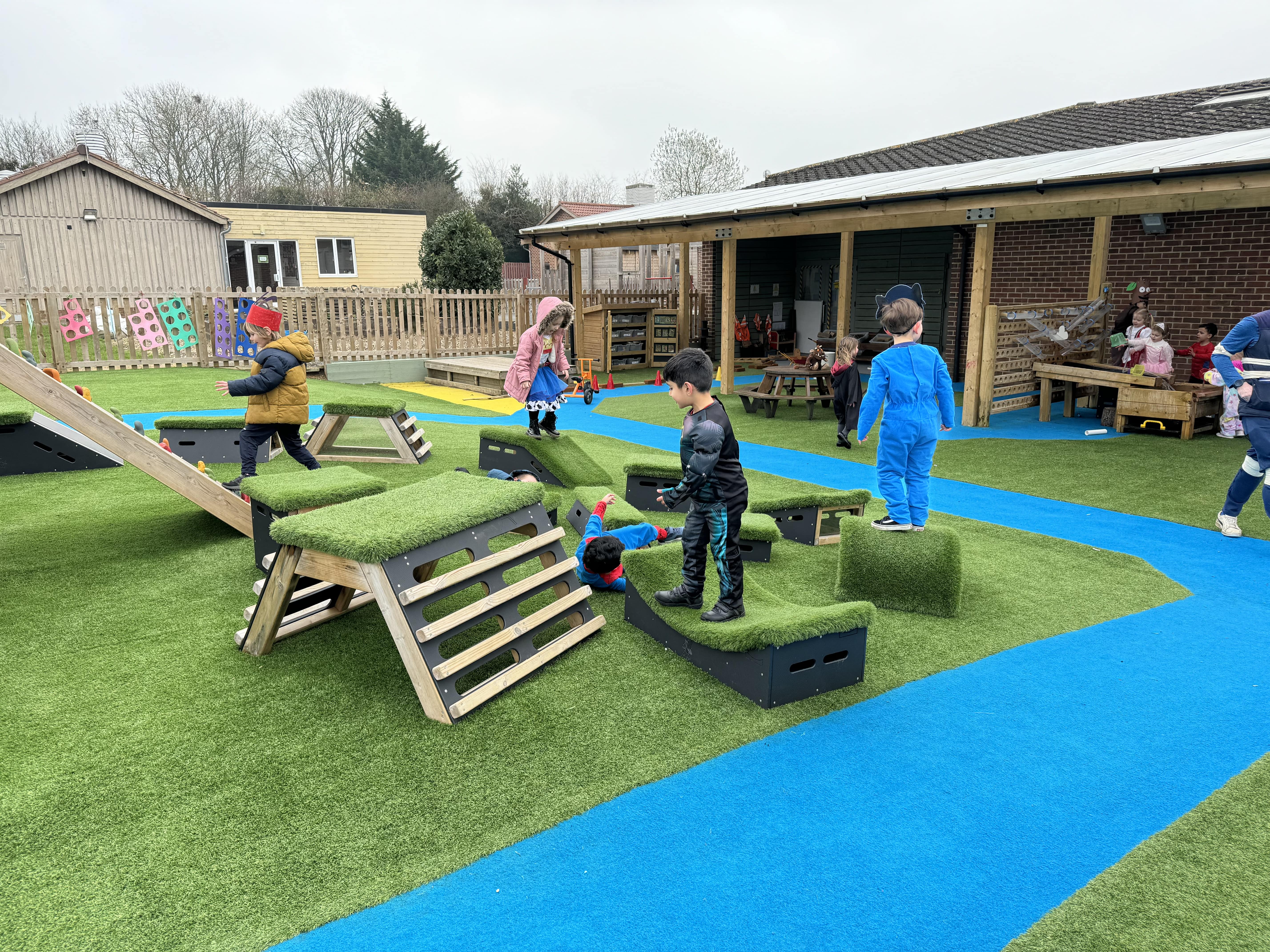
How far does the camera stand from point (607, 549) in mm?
5402

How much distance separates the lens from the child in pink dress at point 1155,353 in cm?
1109

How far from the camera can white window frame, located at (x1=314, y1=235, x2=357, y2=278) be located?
2784 centimetres

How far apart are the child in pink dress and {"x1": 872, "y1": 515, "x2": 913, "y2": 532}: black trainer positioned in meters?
7.91

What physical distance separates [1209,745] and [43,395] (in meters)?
6.69

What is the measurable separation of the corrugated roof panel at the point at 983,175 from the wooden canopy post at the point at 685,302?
141 centimetres

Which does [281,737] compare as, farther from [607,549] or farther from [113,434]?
[113,434]

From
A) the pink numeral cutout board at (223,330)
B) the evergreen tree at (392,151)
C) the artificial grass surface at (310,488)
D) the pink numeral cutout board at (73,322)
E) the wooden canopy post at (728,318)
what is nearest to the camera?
the artificial grass surface at (310,488)

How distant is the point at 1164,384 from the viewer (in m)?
10.9

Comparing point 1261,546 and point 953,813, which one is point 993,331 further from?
point 953,813

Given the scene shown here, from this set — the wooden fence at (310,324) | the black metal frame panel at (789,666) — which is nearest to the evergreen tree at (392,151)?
the wooden fence at (310,324)

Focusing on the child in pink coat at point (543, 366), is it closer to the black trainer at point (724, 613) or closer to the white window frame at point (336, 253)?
the black trainer at point (724, 613)

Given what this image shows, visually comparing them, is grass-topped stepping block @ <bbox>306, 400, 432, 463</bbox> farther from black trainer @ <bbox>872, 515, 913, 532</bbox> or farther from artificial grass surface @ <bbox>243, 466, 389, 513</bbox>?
black trainer @ <bbox>872, 515, 913, 532</bbox>

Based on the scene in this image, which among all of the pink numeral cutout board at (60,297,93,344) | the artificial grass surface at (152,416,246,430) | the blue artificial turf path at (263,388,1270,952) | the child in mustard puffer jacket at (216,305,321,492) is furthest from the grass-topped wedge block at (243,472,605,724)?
the pink numeral cutout board at (60,297,93,344)

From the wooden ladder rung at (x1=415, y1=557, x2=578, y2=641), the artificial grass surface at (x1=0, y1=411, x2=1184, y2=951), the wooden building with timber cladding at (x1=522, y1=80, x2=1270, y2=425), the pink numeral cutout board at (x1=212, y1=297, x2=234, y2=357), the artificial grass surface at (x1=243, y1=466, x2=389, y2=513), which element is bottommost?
the artificial grass surface at (x1=0, y1=411, x2=1184, y2=951)
